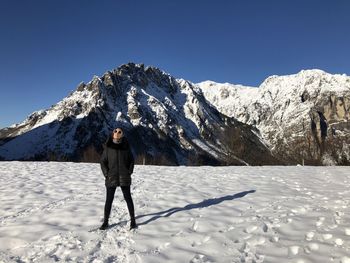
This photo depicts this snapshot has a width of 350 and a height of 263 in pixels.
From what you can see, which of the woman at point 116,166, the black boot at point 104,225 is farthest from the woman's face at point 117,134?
the black boot at point 104,225

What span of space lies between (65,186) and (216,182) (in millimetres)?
7955

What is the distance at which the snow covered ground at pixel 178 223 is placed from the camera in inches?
412

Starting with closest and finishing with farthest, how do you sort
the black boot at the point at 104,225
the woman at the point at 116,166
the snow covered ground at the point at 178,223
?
the snow covered ground at the point at 178,223, the black boot at the point at 104,225, the woman at the point at 116,166

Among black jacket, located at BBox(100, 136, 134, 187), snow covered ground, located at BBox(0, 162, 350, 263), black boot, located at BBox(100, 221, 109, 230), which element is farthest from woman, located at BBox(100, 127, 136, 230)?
snow covered ground, located at BBox(0, 162, 350, 263)

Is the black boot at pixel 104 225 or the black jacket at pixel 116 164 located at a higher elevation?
the black jacket at pixel 116 164

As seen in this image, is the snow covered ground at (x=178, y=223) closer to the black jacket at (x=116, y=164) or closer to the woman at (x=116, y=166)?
the woman at (x=116, y=166)

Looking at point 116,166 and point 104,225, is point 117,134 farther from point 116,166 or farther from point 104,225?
point 104,225

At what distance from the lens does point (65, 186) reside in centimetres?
1998

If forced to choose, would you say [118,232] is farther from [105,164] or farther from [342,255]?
[342,255]

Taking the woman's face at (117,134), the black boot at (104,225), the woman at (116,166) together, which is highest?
the woman's face at (117,134)

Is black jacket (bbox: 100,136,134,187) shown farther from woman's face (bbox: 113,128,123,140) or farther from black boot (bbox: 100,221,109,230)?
black boot (bbox: 100,221,109,230)

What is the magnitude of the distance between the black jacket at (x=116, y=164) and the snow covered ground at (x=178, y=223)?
1.40 m

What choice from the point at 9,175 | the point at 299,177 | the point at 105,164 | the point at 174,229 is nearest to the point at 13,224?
the point at 105,164

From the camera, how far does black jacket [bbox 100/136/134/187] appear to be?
12805 millimetres
